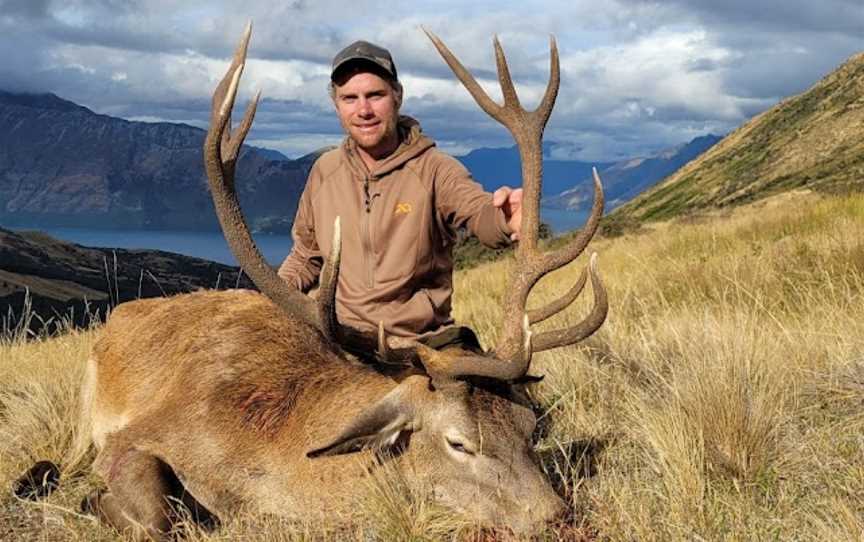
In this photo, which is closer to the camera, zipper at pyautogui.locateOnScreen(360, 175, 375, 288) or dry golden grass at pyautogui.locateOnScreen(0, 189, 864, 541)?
dry golden grass at pyautogui.locateOnScreen(0, 189, 864, 541)

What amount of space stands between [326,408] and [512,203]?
159 centimetres

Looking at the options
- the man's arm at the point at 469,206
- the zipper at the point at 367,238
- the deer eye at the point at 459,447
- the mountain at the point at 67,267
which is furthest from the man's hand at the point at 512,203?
the mountain at the point at 67,267

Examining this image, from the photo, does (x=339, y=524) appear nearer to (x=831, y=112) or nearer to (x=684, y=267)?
(x=684, y=267)

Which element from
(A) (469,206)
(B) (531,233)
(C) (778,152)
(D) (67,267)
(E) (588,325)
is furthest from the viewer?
(C) (778,152)

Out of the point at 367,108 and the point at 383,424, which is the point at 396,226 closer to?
the point at 367,108

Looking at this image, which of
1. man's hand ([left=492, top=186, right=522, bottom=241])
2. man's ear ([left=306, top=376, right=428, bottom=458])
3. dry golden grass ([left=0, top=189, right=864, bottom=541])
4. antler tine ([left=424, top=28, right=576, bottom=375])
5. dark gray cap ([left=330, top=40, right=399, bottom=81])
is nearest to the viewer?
dry golden grass ([left=0, top=189, right=864, bottom=541])

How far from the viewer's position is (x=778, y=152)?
102 m

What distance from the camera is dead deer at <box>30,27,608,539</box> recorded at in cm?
396

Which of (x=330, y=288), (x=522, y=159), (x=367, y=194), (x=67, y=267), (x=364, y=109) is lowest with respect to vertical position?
(x=67, y=267)

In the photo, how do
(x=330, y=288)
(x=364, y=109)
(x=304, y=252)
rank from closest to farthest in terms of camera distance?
1. (x=330, y=288)
2. (x=364, y=109)
3. (x=304, y=252)

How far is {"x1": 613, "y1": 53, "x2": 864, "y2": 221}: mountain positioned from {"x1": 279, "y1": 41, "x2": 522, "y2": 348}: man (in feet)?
232

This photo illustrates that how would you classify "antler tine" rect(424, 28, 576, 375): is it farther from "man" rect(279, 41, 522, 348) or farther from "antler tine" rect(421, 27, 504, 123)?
"man" rect(279, 41, 522, 348)

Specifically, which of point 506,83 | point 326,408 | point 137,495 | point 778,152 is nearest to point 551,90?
point 506,83

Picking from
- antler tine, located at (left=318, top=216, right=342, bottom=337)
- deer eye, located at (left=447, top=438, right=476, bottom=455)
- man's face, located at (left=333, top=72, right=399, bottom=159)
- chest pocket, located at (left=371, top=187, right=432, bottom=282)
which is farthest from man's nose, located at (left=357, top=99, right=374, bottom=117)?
deer eye, located at (left=447, top=438, right=476, bottom=455)
